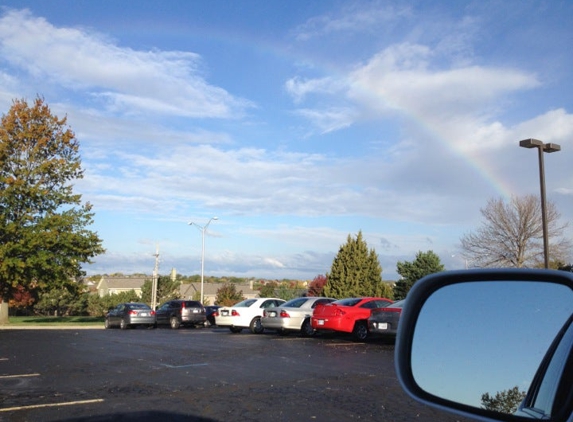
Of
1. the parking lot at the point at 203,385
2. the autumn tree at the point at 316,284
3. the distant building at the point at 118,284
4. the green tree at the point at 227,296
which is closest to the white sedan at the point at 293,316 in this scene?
the parking lot at the point at 203,385

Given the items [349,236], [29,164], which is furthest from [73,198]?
[349,236]

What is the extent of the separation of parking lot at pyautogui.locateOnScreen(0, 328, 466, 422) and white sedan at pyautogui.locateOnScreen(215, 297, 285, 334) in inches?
326

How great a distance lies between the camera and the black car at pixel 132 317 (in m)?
31.4

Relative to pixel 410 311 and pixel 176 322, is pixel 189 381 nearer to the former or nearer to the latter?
pixel 410 311

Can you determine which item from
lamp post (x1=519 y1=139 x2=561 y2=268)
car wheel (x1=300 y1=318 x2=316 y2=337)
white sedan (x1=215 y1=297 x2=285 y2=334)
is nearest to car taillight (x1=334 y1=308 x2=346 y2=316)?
car wheel (x1=300 y1=318 x2=316 y2=337)

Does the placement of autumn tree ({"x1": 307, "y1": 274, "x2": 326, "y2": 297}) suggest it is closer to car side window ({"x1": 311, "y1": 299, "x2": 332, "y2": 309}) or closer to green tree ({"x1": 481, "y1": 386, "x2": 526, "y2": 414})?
car side window ({"x1": 311, "y1": 299, "x2": 332, "y2": 309})

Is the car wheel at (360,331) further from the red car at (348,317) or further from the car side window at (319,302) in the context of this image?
the car side window at (319,302)

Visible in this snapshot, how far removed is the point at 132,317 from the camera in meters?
31.4

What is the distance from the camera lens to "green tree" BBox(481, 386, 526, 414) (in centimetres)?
195

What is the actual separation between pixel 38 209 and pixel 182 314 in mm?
11293

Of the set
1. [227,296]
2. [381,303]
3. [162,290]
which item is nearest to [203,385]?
[381,303]

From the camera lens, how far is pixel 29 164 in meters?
34.9

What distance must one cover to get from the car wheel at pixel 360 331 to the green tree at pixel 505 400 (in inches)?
736

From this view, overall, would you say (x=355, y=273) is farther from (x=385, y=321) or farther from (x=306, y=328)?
(x=385, y=321)
